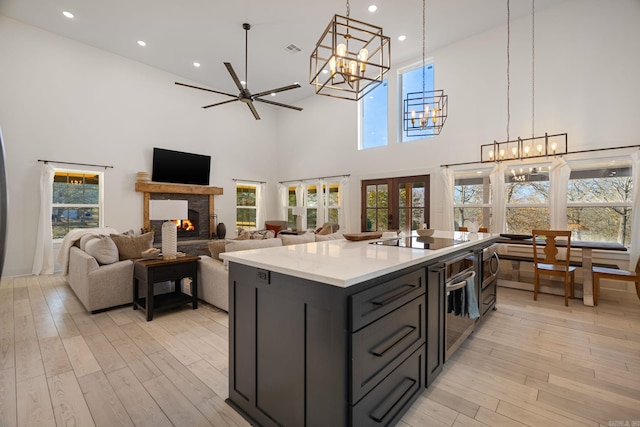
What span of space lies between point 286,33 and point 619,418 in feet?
21.6

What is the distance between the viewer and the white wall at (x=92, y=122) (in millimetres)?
5098

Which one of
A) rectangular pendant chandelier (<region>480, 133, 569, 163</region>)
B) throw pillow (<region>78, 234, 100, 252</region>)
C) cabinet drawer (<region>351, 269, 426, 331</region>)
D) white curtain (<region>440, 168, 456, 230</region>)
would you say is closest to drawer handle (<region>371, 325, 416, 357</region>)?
cabinet drawer (<region>351, 269, 426, 331</region>)

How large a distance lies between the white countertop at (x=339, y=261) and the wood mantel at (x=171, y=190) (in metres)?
5.75

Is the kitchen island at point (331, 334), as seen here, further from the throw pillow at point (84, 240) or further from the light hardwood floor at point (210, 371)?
the throw pillow at point (84, 240)

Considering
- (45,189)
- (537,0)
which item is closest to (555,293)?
(537,0)

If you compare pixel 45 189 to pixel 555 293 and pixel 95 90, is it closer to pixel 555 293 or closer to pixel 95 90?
pixel 95 90

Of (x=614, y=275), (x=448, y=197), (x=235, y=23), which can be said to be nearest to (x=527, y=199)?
(x=448, y=197)

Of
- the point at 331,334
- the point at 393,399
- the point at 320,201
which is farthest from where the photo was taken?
the point at 320,201

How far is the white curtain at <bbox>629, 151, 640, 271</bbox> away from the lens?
→ 4027 millimetres

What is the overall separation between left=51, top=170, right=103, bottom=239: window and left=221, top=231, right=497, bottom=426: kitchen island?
5980 mm

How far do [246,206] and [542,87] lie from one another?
24.6ft

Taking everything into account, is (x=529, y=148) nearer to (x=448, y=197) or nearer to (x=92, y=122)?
(x=448, y=197)

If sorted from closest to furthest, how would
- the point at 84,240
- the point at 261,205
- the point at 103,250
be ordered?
the point at 103,250 < the point at 84,240 < the point at 261,205

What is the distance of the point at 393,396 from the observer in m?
1.62
